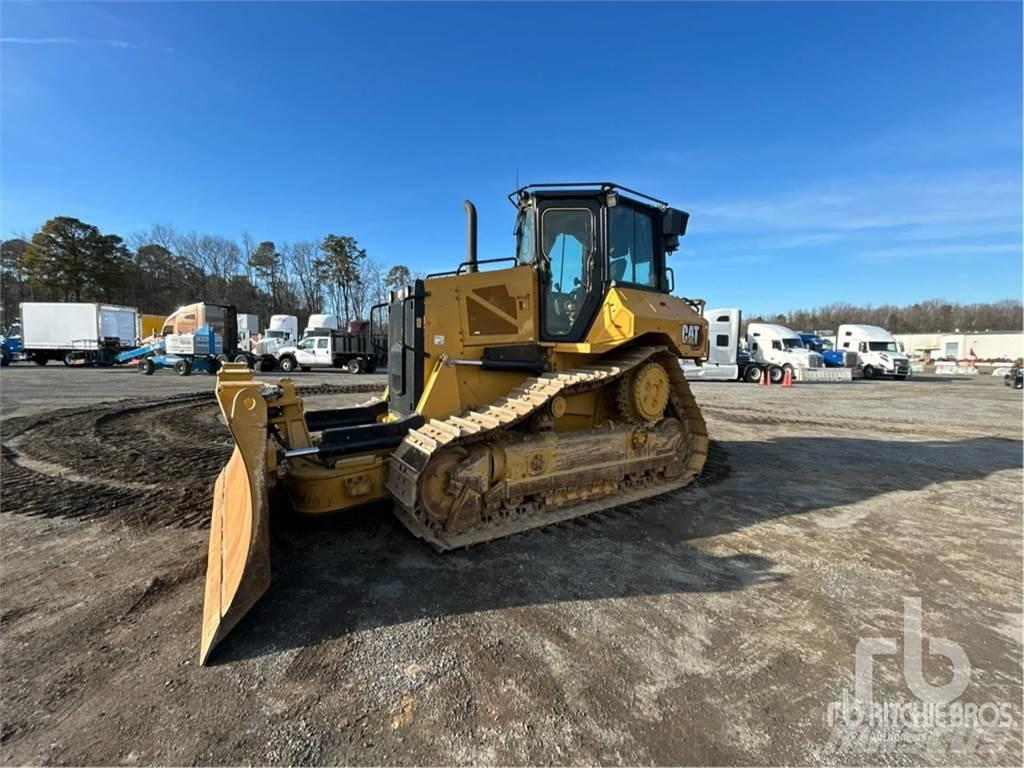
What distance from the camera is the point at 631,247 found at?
5.60m

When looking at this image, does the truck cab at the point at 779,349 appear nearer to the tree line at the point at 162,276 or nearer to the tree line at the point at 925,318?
the tree line at the point at 162,276

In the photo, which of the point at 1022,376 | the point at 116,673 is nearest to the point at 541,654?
the point at 116,673

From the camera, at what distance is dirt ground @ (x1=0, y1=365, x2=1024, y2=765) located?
213cm

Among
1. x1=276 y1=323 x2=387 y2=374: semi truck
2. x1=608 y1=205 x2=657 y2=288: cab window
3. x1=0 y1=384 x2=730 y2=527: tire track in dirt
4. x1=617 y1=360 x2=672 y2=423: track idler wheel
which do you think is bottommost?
x1=0 y1=384 x2=730 y2=527: tire track in dirt

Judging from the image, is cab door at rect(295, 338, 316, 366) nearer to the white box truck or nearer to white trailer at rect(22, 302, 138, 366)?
the white box truck

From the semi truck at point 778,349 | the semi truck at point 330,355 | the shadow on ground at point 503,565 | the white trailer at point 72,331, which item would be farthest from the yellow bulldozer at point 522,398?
the white trailer at point 72,331

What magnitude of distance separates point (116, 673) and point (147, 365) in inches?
998

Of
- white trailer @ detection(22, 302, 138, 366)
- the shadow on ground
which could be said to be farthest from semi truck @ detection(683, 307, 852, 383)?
white trailer @ detection(22, 302, 138, 366)

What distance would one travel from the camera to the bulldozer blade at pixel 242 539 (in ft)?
9.08

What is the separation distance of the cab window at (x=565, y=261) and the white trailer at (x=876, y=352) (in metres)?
32.0

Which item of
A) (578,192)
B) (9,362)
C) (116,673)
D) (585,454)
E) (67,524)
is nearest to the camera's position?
(116,673)

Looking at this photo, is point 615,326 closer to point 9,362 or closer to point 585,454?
point 585,454

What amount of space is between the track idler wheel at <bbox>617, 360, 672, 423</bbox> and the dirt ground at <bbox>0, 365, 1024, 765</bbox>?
1.03 meters

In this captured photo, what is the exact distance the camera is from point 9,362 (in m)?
31.5
